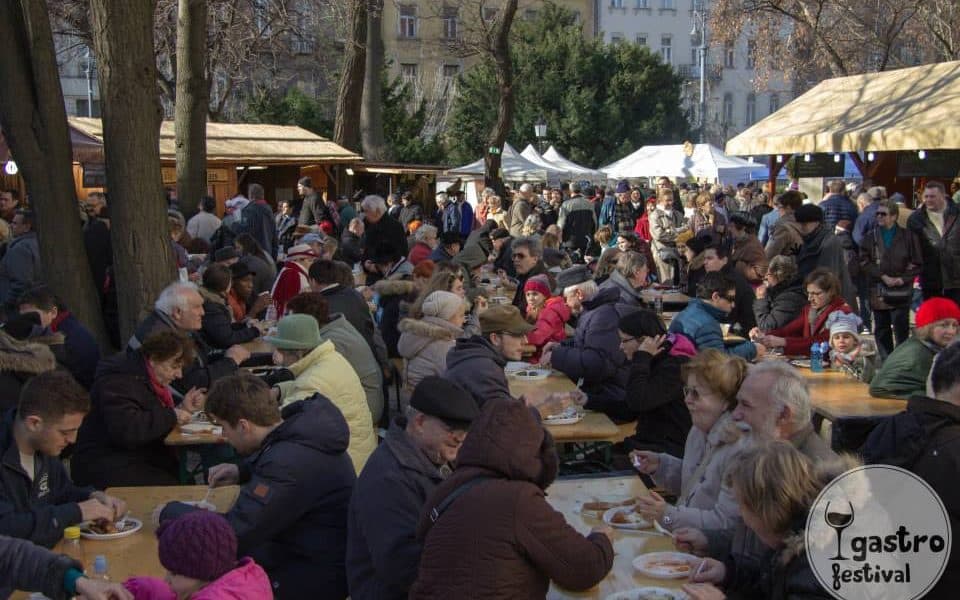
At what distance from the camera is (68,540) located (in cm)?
462

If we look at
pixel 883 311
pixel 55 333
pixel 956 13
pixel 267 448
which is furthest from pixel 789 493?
pixel 956 13

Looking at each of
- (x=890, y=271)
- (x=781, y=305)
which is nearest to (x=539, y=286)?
Result: (x=781, y=305)

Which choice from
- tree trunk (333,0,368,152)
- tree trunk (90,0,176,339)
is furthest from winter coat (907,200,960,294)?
tree trunk (333,0,368,152)

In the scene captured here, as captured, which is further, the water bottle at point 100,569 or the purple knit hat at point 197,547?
the water bottle at point 100,569

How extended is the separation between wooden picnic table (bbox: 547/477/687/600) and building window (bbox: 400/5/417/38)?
2172 inches

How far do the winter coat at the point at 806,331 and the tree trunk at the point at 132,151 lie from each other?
4.98 meters

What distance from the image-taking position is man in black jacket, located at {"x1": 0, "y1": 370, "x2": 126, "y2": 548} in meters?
4.49

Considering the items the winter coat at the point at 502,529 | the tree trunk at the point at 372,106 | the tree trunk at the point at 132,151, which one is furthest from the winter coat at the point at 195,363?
the tree trunk at the point at 372,106

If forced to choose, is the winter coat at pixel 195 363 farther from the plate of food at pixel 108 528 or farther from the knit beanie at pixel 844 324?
the knit beanie at pixel 844 324

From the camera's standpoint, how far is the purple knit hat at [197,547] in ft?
11.1

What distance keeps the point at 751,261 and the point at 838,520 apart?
834 centimetres

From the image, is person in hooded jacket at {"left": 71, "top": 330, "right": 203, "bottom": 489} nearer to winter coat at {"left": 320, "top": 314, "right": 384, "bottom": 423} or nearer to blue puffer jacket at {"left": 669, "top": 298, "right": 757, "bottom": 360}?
winter coat at {"left": 320, "top": 314, "right": 384, "bottom": 423}

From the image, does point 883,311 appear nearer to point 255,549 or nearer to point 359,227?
point 359,227

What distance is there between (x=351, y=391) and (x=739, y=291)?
17.0ft
